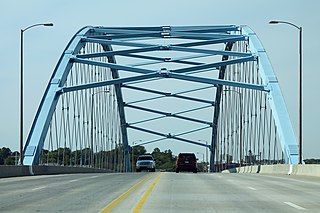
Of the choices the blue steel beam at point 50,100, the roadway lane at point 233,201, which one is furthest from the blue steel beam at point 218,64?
the roadway lane at point 233,201

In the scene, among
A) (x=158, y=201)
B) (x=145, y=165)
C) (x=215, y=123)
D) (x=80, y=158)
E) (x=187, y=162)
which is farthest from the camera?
(x=215, y=123)

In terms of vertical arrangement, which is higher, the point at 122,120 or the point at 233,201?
the point at 122,120

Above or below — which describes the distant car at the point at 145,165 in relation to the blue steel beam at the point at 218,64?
below

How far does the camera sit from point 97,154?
236 feet

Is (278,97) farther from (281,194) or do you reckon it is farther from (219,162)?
(219,162)

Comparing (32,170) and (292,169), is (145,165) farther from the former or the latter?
(32,170)

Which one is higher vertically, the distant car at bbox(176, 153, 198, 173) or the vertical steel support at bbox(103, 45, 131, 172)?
the vertical steel support at bbox(103, 45, 131, 172)

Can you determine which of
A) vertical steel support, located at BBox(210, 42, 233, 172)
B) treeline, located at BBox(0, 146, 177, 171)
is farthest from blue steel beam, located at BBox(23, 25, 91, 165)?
vertical steel support, located at BBox(210, 42, 233, 172)

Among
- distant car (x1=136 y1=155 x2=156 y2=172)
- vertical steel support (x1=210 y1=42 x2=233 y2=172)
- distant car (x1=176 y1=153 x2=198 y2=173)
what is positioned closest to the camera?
distant car (x1=176 y1=153 x2=198 y2=173)

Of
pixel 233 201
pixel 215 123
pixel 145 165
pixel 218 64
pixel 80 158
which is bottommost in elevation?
pixel 145 165

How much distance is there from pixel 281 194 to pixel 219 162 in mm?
73216

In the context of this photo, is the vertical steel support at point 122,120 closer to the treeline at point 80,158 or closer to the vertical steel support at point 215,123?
the treeline at point 80,158

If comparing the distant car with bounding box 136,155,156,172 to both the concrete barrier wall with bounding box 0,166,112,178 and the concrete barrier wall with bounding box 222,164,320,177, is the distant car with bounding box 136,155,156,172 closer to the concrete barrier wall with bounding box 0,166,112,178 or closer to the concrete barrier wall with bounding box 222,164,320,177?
the concrete barrier wall with bounding box 222,164,320,177

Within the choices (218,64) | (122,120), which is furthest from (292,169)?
(122,120)
